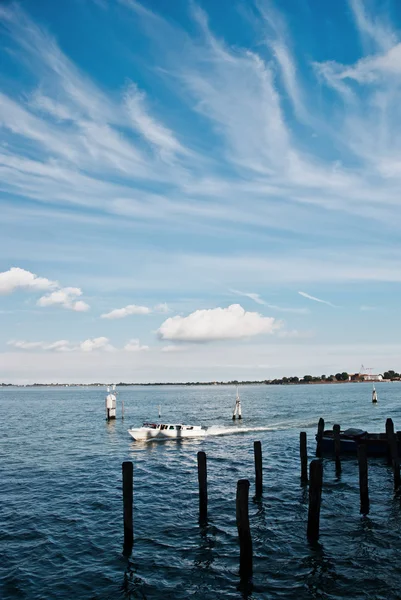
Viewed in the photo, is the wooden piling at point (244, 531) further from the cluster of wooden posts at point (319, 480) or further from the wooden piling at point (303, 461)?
the wooden piling at point (303, 461)

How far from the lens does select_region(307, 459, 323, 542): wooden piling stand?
1984 cm

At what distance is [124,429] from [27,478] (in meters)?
36.8

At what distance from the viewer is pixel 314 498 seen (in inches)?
781

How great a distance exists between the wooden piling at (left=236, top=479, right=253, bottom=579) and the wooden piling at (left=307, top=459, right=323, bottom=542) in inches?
152

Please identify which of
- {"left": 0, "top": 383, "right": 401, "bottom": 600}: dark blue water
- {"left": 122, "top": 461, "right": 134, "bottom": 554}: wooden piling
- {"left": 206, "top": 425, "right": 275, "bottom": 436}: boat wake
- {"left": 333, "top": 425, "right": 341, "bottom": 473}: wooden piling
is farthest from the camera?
{"left": 206, "top": 425, "right": 275, "bottom": 436}: boat wake

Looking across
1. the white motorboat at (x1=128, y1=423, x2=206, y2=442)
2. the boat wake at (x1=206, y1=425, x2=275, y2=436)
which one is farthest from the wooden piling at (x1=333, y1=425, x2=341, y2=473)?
the boat wake at (x1=206, y1=425, x2=275, y2=436)

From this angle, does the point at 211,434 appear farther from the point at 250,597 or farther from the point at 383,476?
the point at 250,597

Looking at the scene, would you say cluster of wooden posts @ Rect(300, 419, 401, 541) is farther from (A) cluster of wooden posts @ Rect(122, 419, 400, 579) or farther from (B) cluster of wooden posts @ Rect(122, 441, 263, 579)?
(B) cluster of wooden posts @ Rect(122, 441, 263, 579)

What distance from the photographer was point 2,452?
159 ft

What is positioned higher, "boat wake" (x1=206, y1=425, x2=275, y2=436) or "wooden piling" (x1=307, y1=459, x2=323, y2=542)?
"wooden piling" (x1=307, y1=459, x2=323, y2=542)

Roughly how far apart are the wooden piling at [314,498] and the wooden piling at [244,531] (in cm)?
386

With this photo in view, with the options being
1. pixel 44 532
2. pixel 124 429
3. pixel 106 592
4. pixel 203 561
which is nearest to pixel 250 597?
pixel 203 561

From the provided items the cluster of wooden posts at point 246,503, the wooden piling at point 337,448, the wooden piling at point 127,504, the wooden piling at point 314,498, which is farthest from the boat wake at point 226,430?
the wooden piling at point 127,504

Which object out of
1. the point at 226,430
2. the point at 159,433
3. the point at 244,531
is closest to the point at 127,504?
the point at 244,531
